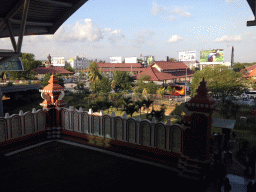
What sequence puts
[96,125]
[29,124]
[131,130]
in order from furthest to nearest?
[29,124]
[96,125]
[131,130]

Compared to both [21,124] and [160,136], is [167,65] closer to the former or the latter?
[21,124]

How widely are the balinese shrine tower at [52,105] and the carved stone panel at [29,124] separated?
2.61 feet

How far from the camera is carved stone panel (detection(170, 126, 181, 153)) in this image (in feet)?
25.1

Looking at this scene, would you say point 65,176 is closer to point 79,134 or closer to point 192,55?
point 79,134

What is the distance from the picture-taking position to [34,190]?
6227mm

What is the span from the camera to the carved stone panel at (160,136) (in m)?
8.02

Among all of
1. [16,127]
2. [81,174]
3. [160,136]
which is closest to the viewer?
[81,174]

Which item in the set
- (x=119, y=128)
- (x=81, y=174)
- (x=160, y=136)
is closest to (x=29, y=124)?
(x=119, y=128)

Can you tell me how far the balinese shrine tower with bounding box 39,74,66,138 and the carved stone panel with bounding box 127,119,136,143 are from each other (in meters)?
4.36

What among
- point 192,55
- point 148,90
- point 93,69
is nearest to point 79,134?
point 148,90

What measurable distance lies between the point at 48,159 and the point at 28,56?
55.6 meters

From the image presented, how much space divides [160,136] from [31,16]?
A: 288 inches

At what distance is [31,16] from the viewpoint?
8781 mm

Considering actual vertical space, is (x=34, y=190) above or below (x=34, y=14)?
below
